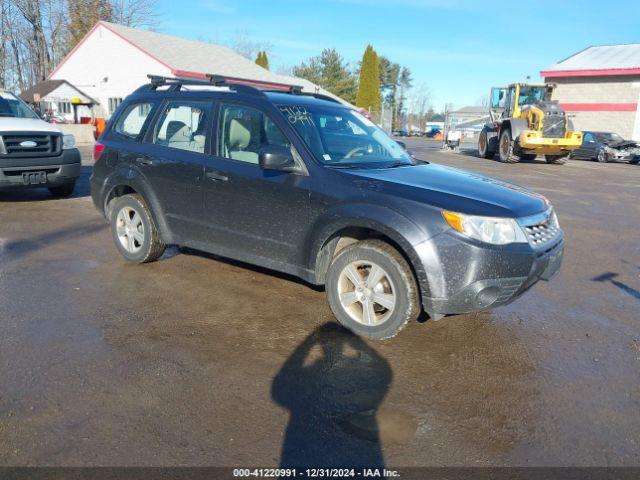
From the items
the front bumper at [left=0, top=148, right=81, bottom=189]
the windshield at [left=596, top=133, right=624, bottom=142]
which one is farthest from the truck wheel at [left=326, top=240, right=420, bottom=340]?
the windshield at [left=596, top=133, right=624, bottom=142]

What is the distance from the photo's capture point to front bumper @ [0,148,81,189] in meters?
8.37

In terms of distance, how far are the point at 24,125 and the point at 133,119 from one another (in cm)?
410

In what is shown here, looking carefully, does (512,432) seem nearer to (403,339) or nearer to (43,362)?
(403,339)

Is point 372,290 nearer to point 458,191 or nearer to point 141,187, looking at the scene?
point 458,191

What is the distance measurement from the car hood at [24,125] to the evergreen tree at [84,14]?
146 feet

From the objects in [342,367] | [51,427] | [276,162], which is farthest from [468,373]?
[51,427]

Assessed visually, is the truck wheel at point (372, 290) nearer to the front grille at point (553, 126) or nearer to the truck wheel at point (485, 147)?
the front grille at point (553, 126)

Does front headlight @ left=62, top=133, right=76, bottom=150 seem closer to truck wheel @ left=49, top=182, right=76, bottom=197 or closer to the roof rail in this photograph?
truck wheel @ left=49, top=182, right=76, bottom=197

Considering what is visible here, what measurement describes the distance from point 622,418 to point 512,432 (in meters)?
0.70

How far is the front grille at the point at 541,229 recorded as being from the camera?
381 cm

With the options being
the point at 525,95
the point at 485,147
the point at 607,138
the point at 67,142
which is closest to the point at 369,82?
the point at 607,138

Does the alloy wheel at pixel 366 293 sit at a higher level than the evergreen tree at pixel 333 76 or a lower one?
lower

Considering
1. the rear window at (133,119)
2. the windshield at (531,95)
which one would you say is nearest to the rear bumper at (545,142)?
the windshield at (531,95)

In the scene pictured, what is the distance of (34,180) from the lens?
8680mm
